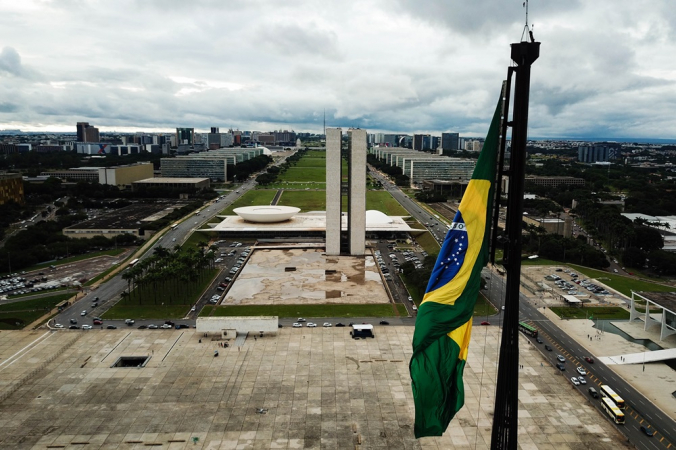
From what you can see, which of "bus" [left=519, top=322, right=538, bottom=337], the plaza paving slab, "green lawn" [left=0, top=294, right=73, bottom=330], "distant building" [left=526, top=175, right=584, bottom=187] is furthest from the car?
"distant building" [left=526, top=175, right=584, bottom=187]

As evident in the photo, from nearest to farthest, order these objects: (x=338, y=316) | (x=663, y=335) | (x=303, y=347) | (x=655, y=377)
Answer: (x=655, y=377) → (x=303, y=347) → (x=663, y=335) → (x=338, y=316)

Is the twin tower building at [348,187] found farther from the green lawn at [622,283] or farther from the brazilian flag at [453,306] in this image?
the brazilian flag at [453,306]

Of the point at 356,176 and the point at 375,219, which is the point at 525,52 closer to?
the point at 356,176

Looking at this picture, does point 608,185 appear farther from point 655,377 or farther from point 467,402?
point 467,402

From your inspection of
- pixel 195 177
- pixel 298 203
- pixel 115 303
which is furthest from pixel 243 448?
pixel 195 177

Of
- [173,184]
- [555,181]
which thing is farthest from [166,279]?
[555,181]

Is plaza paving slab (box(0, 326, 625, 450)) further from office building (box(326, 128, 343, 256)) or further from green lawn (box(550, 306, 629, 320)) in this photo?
office building (box(326, 128, 343, 256))
